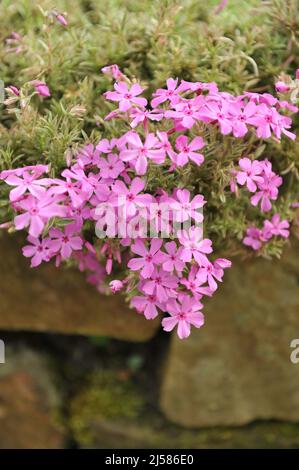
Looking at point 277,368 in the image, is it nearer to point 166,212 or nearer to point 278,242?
point 278,242

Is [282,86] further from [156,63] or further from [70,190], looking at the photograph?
[70,190]

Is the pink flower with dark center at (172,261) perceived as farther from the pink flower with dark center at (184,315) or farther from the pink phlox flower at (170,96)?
the pink phlox flower at (170,96)

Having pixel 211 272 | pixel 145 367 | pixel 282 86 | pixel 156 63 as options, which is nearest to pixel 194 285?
pixel 211 272

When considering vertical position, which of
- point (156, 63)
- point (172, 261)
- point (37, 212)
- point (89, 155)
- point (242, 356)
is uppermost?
point (156, 63)

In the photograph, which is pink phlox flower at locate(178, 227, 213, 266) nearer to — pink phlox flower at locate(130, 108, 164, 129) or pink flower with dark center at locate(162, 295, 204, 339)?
pink flower with dark center at locate(162, 295, 204, 339)

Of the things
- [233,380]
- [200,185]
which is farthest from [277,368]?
[200,185]

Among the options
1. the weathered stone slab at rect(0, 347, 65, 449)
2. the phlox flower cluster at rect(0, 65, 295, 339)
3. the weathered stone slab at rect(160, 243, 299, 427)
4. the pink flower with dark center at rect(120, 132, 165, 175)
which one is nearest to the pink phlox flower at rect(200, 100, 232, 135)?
the phlox flower cluster at rect(0, 65, 295, 339)
